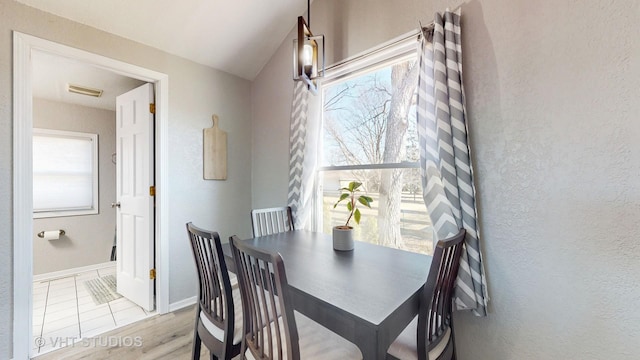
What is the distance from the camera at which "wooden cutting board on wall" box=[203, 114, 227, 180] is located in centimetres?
262

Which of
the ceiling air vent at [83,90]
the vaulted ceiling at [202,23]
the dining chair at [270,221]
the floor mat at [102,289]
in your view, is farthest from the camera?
the ceiling air vent at [83,90]

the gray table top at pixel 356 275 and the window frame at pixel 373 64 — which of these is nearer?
the gray table top at pixel 356 275

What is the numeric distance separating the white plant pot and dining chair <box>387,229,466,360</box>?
1.81 feet

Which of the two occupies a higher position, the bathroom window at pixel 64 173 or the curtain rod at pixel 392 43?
the curtain rod at pixel 392 43

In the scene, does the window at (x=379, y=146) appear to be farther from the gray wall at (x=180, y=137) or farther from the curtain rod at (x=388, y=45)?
the gray wall at (x=180, y=137)

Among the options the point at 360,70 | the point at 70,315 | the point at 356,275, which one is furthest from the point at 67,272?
the point at 360,70

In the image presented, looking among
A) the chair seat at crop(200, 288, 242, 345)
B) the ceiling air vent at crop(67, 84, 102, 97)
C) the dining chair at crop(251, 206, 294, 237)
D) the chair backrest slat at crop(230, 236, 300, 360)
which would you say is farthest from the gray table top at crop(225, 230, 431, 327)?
the ceiling air vent at crop(67, 84, 102, 97)

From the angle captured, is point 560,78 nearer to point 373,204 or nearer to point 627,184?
point 627,184

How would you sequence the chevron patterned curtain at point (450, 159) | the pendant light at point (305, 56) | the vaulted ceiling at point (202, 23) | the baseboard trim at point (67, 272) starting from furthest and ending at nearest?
the baseboard trim at point (67, 272) < the vaulted ceiling at point (202, 23) < the pendant light at point (305, 56) < the chevron patterned curtain at point (450, 159)

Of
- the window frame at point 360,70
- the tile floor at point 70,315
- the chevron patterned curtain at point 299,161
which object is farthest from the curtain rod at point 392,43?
the tile floor at point 70,315

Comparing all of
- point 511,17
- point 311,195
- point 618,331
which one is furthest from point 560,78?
point 311,195

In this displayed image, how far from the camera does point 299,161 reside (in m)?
2.37

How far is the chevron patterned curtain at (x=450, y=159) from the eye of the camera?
1.36 metres

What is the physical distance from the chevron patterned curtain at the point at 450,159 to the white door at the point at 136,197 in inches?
92.8
